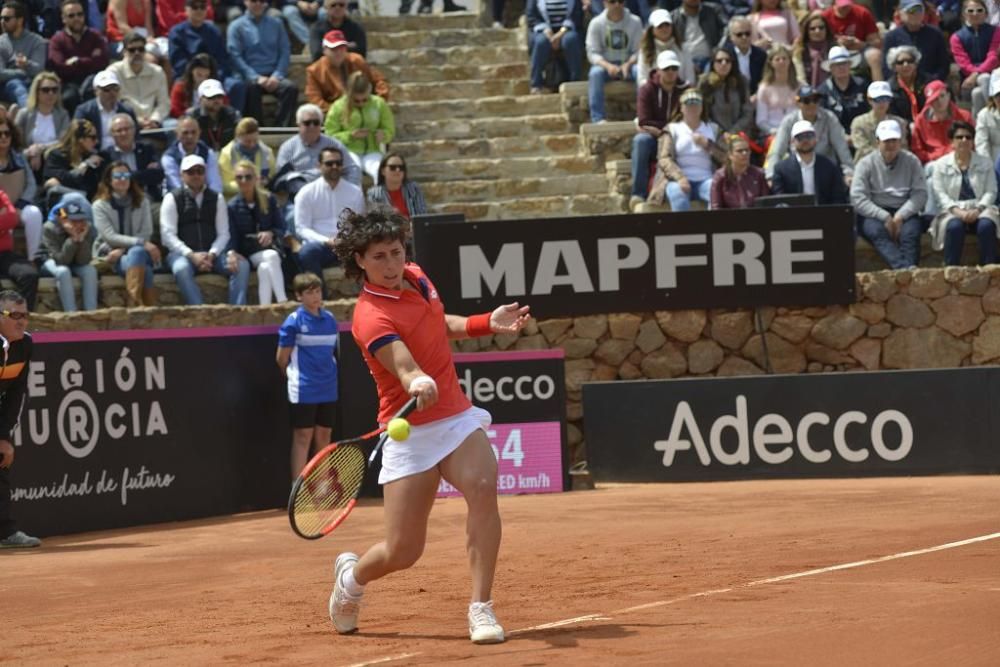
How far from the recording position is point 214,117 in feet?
55.8

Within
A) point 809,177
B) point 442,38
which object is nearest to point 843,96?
point 809,177

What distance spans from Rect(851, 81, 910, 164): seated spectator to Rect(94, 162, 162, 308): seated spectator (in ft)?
24.1

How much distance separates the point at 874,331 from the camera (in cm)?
1566

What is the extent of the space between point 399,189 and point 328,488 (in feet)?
29.9

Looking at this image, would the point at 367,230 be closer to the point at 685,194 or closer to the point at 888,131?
the point at 685,194

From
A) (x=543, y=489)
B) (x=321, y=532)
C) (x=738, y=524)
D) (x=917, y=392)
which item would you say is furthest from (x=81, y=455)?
(x=917, y=392)

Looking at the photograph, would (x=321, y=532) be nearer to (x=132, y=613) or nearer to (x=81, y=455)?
(x=132, y=613)

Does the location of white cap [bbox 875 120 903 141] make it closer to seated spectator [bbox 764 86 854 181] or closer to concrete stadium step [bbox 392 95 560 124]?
seated spectator [bbox 764 86 854 181]

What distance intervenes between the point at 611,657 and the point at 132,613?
3.22 meters

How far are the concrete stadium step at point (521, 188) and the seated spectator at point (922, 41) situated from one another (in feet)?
12.1

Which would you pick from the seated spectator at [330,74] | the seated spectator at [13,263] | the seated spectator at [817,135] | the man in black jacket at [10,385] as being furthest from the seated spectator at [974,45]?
the man in black jacket at [10,385]

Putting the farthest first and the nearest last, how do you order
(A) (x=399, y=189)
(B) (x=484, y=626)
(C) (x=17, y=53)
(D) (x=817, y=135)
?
(C) (x=17, y=53) < (D) (x=817, y=135) < (A) (x=399, y=189) < (B) (x=484, y=626)

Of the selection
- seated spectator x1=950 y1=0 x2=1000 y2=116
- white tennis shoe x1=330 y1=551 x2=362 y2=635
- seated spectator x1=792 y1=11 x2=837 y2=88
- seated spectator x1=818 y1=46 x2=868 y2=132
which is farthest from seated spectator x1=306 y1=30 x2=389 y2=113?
white tennis shoe x1=330 y1=551 x2=362 y2=635

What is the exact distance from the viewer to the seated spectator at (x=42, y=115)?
1641 centimetres
